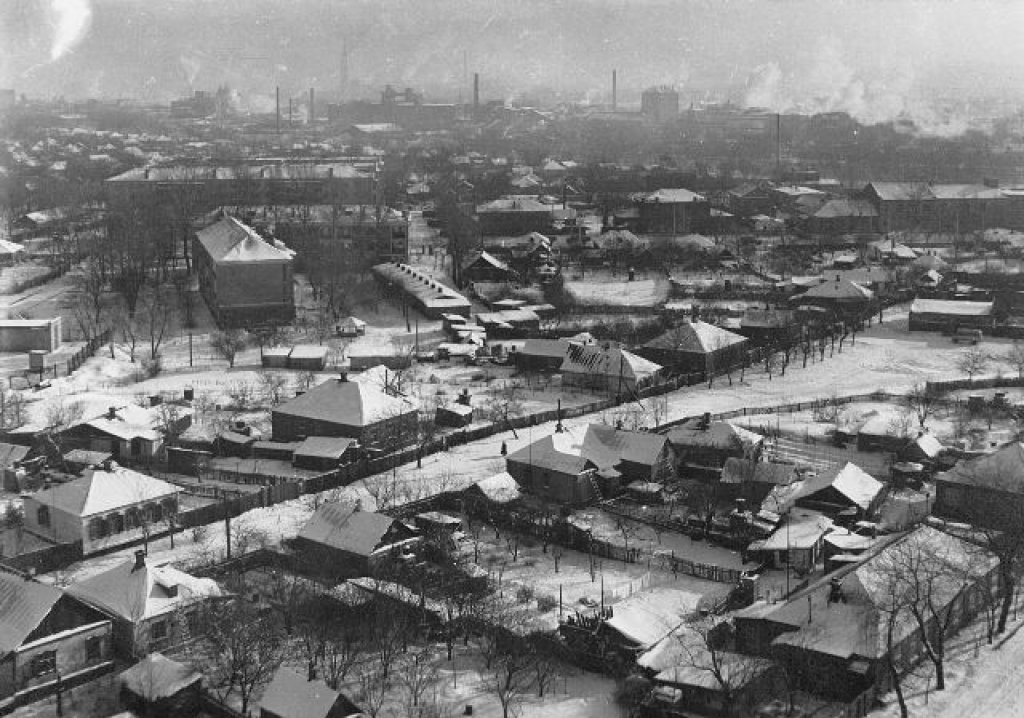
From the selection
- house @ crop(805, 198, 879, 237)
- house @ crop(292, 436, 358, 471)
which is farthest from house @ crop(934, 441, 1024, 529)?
house @ crop(805, 198, 879, 237)

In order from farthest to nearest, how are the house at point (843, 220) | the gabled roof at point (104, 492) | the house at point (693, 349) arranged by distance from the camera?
1. the house at point (843, 220)
2. the house at point (693, 349)
3. the gabled roof at point (104, 492)

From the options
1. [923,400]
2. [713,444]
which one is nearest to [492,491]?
[713,444]

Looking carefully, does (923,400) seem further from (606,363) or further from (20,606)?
(20,606)

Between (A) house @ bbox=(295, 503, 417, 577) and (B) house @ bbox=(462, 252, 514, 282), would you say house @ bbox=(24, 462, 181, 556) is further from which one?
(B) house @ bbox=(462, 252, 514, 282)

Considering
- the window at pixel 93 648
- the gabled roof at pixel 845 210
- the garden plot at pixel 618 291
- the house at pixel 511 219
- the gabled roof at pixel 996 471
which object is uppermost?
the gabled roof at pixel 845 210

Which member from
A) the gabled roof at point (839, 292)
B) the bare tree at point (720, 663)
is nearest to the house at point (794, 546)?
the bare tree at point (720, 663)

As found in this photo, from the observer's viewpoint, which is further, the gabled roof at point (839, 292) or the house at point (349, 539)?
the gabled roof at point (839, 292)

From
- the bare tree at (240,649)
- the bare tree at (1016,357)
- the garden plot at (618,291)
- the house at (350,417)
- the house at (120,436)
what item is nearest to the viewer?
the bare tree at (240,649)

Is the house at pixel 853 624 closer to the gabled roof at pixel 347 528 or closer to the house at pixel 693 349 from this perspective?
the gabled roof at pixel 347 528
